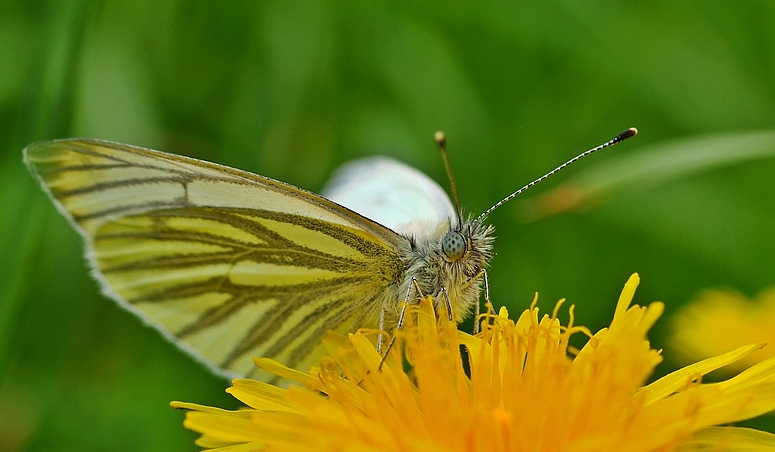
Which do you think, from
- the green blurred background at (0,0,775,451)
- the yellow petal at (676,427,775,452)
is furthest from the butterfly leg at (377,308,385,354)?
the green blurred background at (0,0,775,451)

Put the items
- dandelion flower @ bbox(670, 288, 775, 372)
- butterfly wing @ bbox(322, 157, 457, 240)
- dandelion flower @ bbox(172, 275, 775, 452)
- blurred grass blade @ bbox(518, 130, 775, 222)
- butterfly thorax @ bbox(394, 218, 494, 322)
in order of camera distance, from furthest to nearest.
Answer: dandelion flower @ bbox(670, 288, 775, 372) < blurred grass blade @ bbox(518, 130, 775, 222) < butterfly wing @ bbox(322, 157, 457, 240) < butterfly thorax @ bbox(394, 218, 494, 322) < dandelion flower @ bbox(172, 275, 775, 452)

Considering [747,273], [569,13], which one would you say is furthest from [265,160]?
[747,273]

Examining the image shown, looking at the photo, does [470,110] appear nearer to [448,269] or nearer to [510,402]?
[448,269]

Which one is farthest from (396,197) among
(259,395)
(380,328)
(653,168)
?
(259,395)

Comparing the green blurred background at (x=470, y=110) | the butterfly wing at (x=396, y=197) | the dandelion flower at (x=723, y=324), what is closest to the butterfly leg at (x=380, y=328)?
the butterfly wing at (x=396, y=197)

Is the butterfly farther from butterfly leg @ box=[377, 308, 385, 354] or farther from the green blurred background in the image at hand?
the green blurred background

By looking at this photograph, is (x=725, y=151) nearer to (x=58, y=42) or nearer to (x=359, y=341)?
(x=359, y=341)
